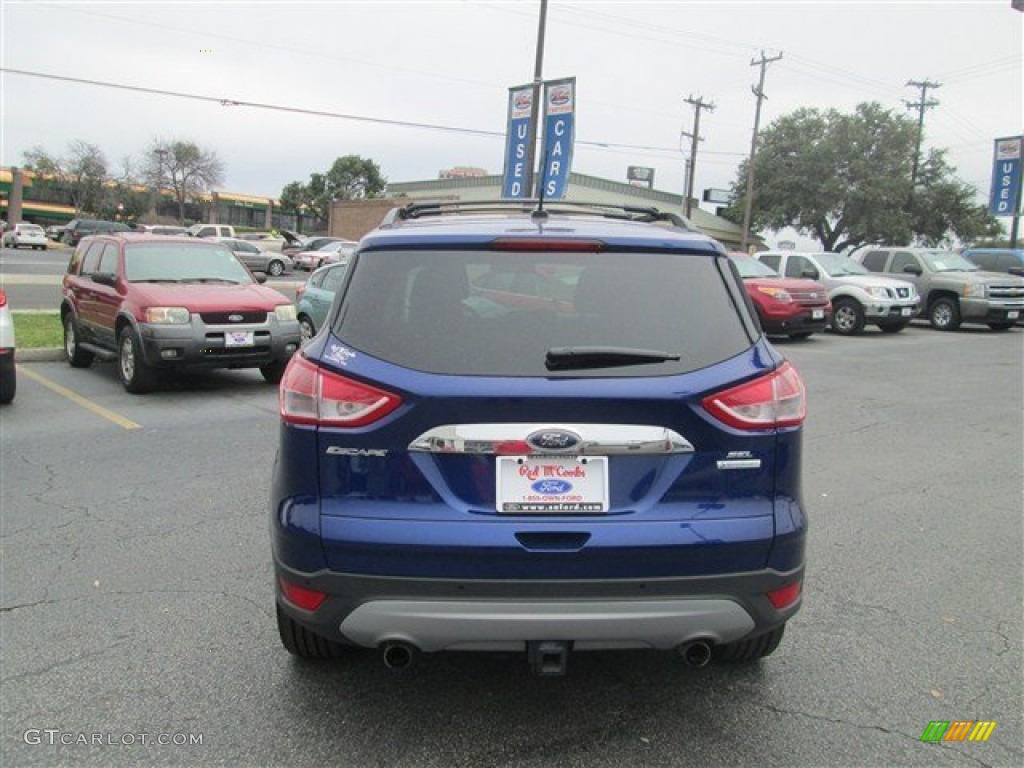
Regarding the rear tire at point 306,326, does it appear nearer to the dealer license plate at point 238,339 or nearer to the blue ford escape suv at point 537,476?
the dealer license plate at point 238,339

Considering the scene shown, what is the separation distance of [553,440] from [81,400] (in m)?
7.83

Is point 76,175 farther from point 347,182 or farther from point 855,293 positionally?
point 855,293

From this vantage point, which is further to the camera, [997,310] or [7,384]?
[997,310]

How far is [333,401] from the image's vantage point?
2580mm

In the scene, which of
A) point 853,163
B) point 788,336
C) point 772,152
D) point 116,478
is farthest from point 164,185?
point 116,478

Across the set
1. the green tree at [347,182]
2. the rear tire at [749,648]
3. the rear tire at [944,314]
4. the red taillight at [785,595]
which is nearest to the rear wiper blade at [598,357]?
the red taillight at [785,595]

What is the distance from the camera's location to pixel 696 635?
254cm

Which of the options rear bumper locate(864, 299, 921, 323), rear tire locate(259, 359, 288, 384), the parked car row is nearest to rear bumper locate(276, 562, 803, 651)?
rear tire locate(259, 359, 288, 384)

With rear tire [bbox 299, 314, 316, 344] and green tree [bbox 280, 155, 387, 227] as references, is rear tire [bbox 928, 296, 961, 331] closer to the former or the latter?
rear tire [bbox 299, 314, 316, 344]

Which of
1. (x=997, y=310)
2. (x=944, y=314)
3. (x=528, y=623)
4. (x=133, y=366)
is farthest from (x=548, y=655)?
(x=944, y=314)

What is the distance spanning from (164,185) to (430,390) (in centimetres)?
8056

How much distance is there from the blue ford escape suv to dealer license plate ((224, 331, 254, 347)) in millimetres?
6853

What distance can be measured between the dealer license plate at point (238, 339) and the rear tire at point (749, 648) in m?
7.27

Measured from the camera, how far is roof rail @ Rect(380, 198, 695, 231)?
3.63 meters
